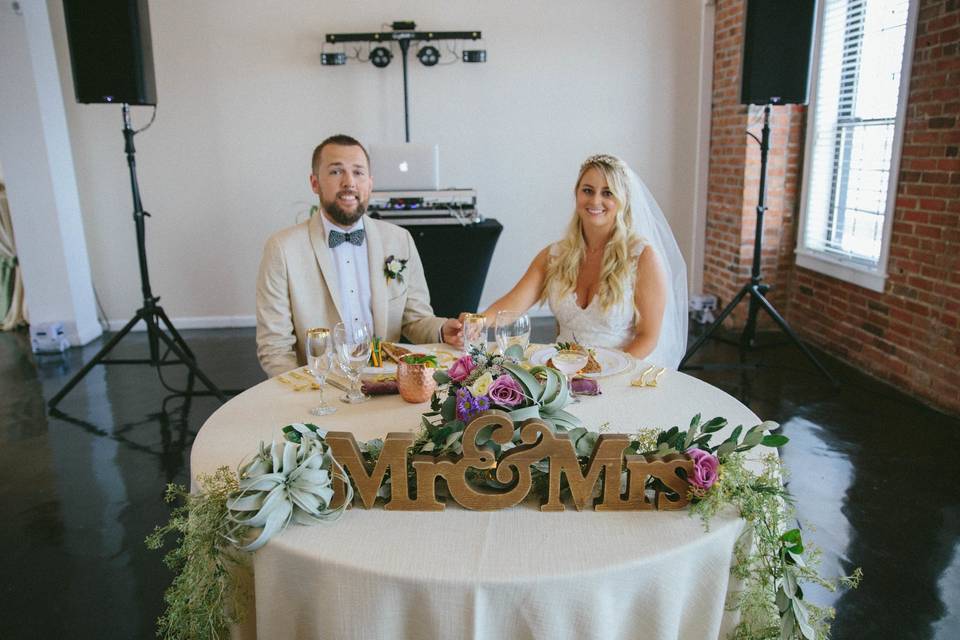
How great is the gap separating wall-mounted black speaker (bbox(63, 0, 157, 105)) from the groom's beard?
5.71 ft

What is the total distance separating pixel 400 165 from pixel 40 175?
8.36 ft

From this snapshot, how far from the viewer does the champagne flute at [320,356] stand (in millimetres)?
1629

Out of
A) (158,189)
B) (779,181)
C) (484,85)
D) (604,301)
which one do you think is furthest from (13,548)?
(779,181)

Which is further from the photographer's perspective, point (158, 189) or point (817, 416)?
point (158, 189)

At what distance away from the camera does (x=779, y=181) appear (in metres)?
4.84

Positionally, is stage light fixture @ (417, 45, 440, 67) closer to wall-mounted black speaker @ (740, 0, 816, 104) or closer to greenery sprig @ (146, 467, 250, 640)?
wall-mounted black speaker @ (740, 0, 816, 104)

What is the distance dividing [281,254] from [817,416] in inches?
107

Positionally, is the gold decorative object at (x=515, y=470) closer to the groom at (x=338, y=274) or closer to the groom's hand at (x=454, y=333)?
the groom's hand at (x=454, y=333)

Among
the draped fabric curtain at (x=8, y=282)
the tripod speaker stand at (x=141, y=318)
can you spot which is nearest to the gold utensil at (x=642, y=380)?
the tripod speaker stand at (x=141, y=318)

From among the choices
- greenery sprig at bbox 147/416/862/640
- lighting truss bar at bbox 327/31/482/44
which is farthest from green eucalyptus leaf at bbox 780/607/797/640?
lighting truss bar at bbox 327/31/482/44

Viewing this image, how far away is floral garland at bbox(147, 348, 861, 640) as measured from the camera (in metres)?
1.16

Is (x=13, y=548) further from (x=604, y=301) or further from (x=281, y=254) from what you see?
(x=604, y=301)

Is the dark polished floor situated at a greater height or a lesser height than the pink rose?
lesser

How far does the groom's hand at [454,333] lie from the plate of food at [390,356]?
0.27 ft
